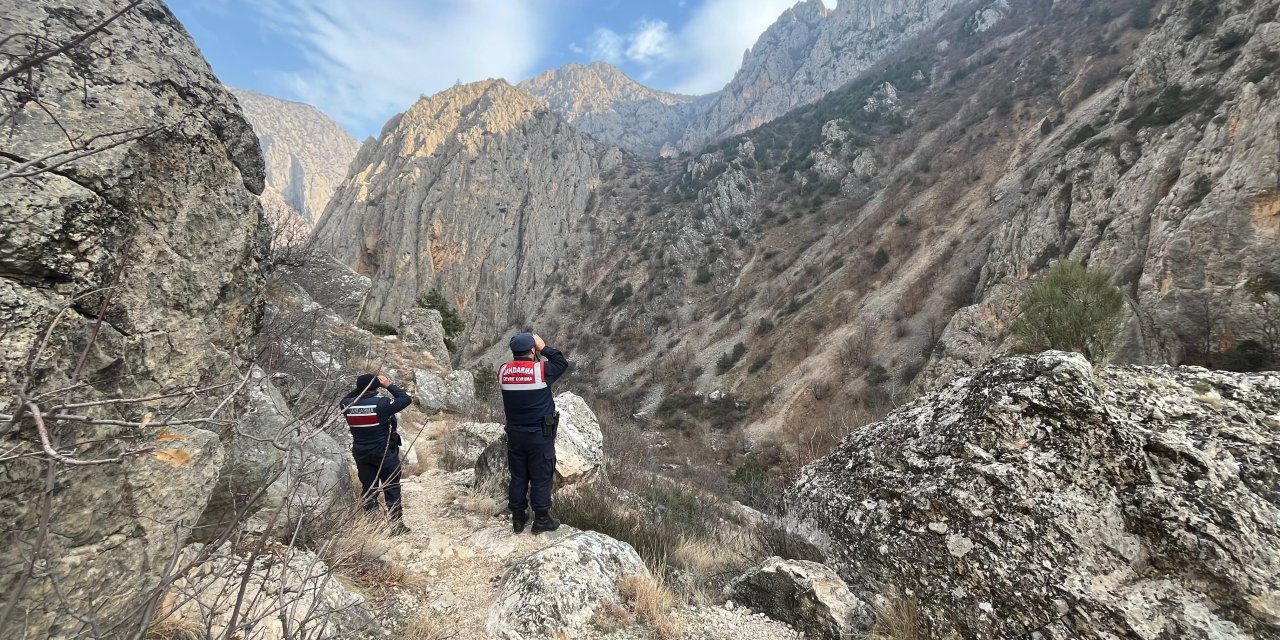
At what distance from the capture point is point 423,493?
5.75 meters

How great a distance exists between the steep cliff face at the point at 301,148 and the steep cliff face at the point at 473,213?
51.0 metres

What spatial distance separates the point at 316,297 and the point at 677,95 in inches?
5601

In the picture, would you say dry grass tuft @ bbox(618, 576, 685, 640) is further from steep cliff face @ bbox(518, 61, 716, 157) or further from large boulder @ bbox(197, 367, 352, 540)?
steep cliff face @ bbox(518, 61, 716, 157)

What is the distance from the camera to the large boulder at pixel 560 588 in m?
2.93

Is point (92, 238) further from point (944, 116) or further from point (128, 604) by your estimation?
point (944, 116)

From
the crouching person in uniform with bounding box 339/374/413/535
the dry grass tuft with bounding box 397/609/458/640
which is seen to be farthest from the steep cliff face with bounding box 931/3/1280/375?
the crouching person in uniform with bounding box 339/374/413/535

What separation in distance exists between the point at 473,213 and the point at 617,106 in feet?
278

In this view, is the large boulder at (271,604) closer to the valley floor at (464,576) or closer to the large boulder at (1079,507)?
the valley floor at (464,576)

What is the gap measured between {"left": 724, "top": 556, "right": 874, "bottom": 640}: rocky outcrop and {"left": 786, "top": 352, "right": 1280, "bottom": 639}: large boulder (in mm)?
127

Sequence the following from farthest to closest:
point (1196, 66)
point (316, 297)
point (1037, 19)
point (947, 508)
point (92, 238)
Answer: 1. point (1037, 19)
2. point (1196, 66)
3. point (316, 297)
4. point (947, 508)
5. point (92, 238)

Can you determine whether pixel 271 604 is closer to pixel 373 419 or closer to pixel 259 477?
pixel 259 477

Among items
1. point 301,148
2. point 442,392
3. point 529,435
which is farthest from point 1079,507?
point 301,148

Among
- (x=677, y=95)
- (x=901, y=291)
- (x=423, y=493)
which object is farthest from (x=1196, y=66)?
(x=677, y=95)

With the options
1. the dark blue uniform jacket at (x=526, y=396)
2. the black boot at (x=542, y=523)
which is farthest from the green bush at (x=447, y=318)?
the black boot at (x=542, y=523)
